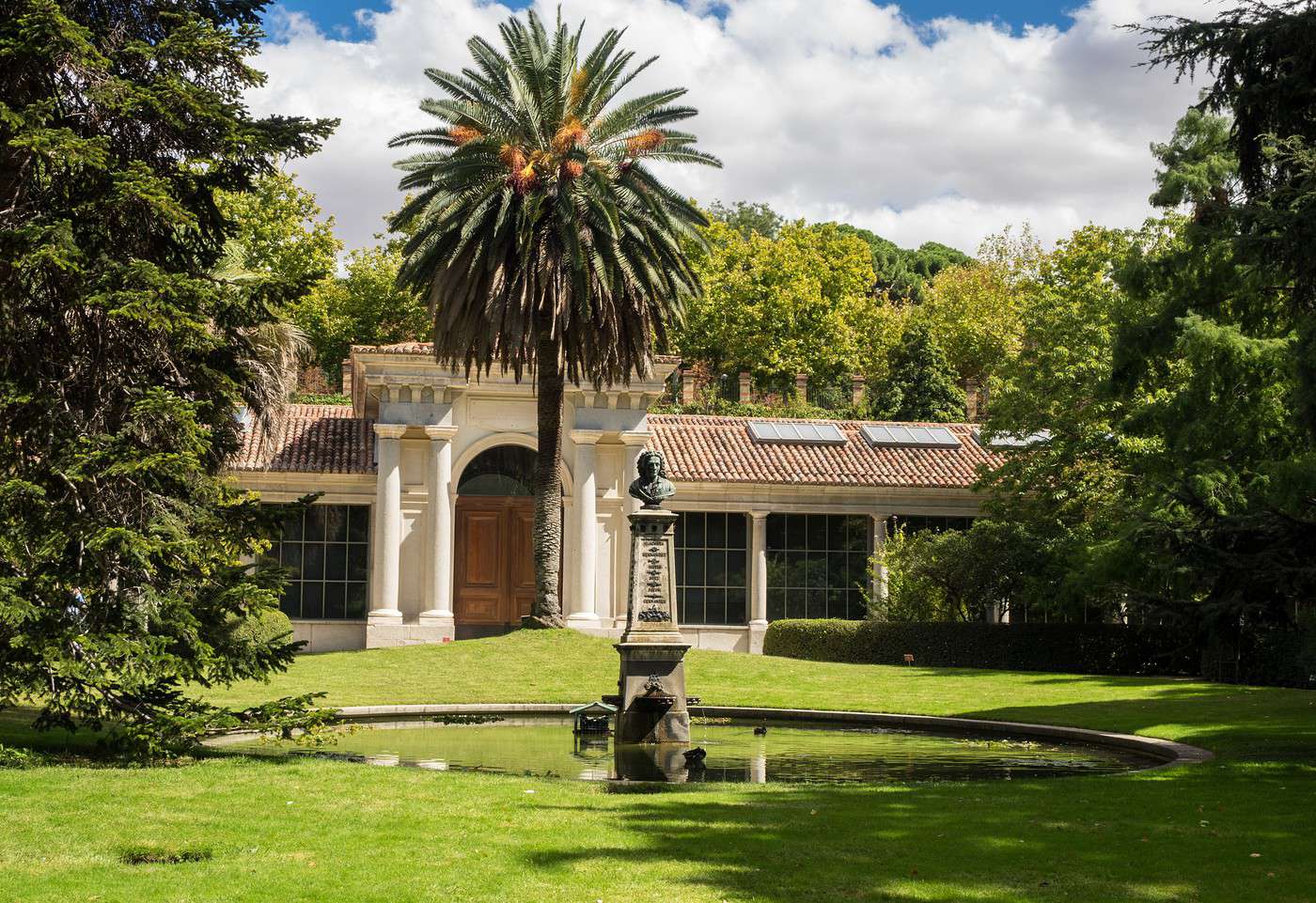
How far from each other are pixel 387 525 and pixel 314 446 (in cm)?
397

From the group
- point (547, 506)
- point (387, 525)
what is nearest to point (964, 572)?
point (547, 506)

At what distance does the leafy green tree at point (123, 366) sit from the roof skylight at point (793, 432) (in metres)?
26.0

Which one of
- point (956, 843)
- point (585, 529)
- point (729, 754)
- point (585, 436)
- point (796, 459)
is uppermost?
point (585, 436)

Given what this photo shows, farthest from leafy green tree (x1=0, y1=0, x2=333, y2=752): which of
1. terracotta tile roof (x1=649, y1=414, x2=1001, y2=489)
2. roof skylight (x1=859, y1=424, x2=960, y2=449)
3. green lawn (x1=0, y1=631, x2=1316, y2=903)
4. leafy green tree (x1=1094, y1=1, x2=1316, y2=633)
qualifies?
roof skylight (x1=859, y1=424, x2=960, y2=449)

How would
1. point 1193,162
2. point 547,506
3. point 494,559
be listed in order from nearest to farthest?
point 1193,162 → point 547,506 → point 494,559

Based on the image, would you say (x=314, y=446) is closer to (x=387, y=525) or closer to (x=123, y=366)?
(x=387, y=525)

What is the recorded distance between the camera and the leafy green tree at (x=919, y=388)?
56156mm

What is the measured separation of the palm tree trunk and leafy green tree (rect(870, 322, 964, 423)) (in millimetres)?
27429

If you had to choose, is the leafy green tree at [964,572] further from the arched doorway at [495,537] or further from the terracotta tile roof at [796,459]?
the arched doorway at [495,537]

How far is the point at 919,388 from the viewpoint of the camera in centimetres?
5684

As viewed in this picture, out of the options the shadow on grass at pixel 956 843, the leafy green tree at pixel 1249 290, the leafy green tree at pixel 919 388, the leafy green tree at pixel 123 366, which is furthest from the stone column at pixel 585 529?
the leafy green tree at pixel 919 388

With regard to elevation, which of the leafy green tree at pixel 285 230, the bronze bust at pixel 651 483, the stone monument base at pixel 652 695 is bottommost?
the stone monument base at pixel 652 695

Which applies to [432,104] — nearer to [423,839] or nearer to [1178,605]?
[1178,605]

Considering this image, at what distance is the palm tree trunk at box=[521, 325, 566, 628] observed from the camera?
30.8 metres
